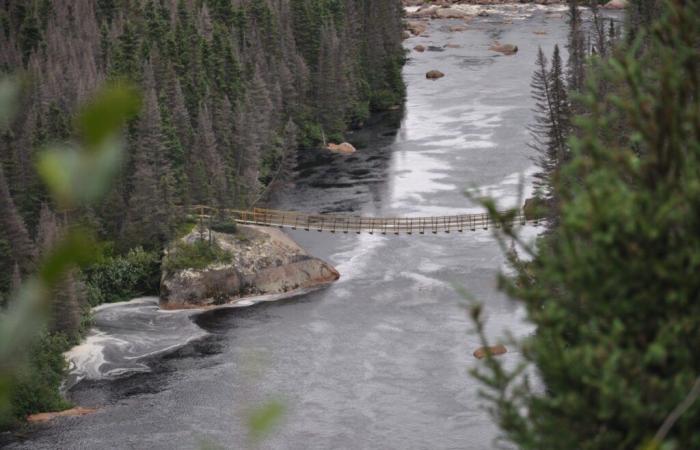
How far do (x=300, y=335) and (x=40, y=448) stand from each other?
14391 millimetres

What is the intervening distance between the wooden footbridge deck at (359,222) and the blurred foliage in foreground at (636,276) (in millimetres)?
51322

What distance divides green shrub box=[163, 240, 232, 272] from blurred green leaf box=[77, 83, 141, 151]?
54118 millimetres

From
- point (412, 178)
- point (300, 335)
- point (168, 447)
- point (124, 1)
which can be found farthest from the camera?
point (124, 1)

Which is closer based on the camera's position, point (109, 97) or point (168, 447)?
point (109, 97)

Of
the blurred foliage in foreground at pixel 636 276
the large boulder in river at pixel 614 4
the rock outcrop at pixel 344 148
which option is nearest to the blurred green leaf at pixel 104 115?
the blurred foliage in foreground at pixel 636 276

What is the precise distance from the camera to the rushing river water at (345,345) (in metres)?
38.6

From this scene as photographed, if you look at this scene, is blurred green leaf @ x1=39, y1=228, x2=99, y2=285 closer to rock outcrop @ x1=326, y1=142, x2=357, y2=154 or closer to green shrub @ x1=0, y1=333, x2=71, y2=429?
green shrub @ x1=0, y1=333, x2=71, y2=429

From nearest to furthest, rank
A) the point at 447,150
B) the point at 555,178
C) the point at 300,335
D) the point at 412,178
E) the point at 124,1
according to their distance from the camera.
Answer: the point at 555,178, the point at 300,335, the point at 412,178, the point at 447,150, the point at 124,1

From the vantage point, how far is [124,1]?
96.1 meters

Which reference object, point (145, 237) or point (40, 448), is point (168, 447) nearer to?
point (40, 448)

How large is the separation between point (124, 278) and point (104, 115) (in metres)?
55.5

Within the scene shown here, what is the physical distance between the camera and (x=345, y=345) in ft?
153

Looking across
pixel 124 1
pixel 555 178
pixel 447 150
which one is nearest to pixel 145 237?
pixel 447 150

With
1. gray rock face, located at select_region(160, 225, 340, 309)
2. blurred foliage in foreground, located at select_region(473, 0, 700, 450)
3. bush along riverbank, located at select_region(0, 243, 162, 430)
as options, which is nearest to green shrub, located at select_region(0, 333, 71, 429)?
bush along riverbank, located at select_region(0, 243, 162, 430)
